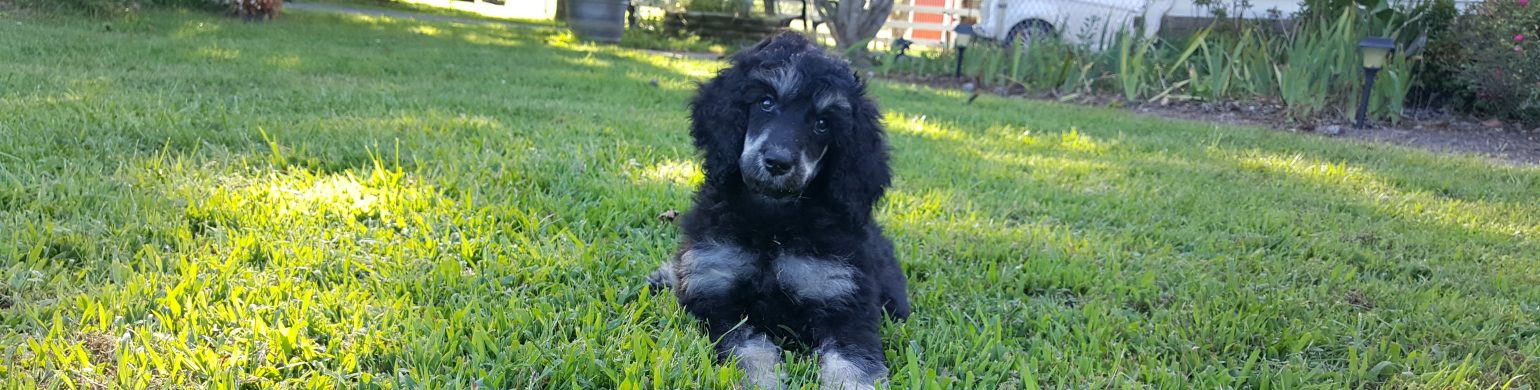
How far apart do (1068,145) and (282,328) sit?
563cm

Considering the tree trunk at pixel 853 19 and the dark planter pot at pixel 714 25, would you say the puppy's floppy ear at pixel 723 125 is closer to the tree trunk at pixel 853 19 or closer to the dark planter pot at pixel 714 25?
the tree trunk at pixel 853 19

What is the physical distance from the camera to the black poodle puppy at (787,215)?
258cm

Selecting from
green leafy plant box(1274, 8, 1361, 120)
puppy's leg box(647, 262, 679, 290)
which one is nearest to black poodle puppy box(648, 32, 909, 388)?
puppy's leg box(647, 262, 679, 290)

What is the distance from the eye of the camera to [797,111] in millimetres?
2709

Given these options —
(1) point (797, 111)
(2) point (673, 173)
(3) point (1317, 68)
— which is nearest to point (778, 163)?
(1) point (797, 111)

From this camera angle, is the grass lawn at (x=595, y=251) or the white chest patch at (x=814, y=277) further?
the white chest patch at (x=814, y=277)

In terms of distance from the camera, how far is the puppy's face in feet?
8.57

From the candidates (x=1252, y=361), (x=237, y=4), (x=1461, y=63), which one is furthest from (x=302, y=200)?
(x=237, y=4)

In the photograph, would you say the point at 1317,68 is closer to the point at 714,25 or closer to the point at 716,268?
the point at 716,268

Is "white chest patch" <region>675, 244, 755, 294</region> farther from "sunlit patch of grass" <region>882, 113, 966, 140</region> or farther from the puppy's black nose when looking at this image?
"sunlit patch of grass" <region>882, 113, 966, 140</region>

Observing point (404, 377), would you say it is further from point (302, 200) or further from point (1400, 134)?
point (1400, 134)

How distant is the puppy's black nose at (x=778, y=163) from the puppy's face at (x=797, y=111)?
→ 69 millimetres

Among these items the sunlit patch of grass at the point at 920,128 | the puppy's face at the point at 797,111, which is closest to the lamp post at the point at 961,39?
the sunlit patch of grass at the point at 920,128

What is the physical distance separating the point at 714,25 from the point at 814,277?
15330 mm
